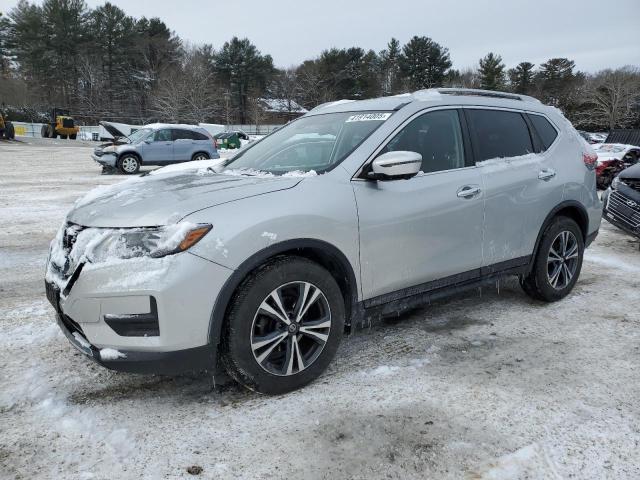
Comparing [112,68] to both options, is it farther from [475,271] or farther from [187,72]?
[475,271]

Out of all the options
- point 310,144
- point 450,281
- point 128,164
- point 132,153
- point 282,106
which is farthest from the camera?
point 282,106

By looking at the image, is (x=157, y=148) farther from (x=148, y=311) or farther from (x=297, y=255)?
(x=148, y=311)

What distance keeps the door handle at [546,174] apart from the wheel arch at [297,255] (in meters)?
2.09

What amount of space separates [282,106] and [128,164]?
55.3m

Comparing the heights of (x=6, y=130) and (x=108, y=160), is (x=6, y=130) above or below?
above

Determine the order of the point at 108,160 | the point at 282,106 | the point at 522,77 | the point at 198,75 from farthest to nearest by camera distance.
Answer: the point at 522,77 < the point at 282,106 < the point at 198,75 < the point at 108,160

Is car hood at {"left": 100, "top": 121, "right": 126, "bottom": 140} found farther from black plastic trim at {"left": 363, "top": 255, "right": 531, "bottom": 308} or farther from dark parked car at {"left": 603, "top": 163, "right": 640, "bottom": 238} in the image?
black plastic trim at {"left": 363, "top": 255, "right": 531, "bottom": 308}

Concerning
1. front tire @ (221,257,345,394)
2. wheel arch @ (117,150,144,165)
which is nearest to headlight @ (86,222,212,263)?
front tire @ (221,257,345,394)

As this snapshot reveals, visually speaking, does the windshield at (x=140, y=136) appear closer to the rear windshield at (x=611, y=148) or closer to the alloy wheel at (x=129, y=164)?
the alloy wheel at (x=129, y=164)

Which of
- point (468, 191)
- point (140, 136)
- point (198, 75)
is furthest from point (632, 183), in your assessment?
point (198, 75)

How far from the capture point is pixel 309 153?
137 inches

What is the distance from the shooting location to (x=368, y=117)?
3.50 meters

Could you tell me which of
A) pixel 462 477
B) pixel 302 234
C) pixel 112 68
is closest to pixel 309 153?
pixel 302 234

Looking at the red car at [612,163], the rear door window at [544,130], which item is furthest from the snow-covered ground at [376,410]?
the red car at [612,163]
